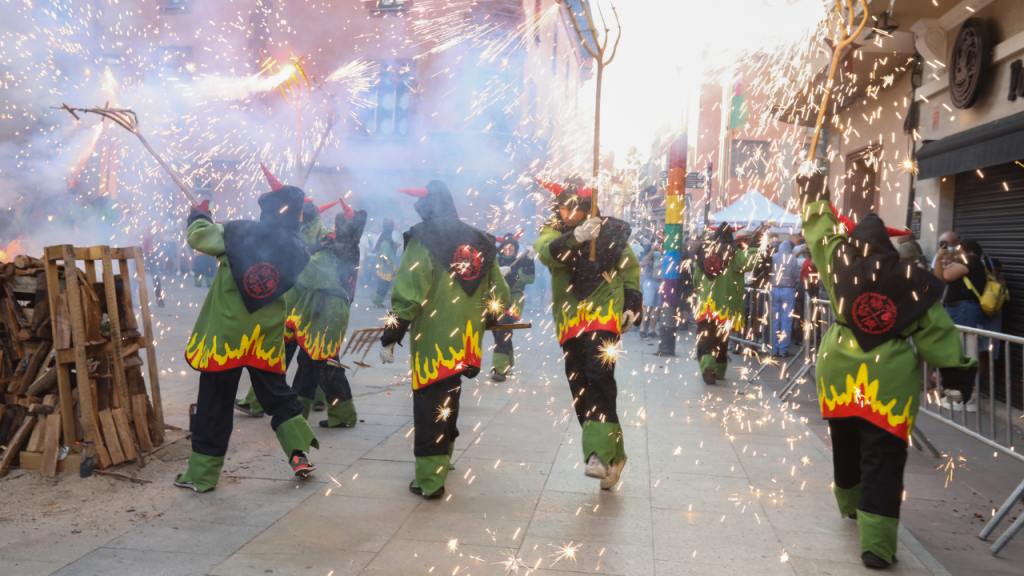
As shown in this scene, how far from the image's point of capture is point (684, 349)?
11.1 meters

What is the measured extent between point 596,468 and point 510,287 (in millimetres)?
5267

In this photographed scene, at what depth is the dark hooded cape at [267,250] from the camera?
4.08 meters

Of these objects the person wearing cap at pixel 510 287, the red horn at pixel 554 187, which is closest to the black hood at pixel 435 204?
the red horn at pixel 554 187

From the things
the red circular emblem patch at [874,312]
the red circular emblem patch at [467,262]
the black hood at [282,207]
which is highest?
the black hood at [282,207]

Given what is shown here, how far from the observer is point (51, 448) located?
13.5ft

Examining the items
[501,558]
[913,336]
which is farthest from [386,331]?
[913,336]

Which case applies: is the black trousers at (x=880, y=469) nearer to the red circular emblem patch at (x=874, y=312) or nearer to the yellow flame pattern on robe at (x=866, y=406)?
the yellow flame pattern on robe at (x=866, y=406)

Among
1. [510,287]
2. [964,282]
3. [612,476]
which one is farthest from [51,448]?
[964,282]

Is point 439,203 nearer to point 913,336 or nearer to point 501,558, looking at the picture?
point 501,558

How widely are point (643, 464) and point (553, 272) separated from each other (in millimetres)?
1417

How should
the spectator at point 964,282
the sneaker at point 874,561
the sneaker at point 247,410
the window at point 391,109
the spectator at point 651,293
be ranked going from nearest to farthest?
1. the sneaker at point 874,561
2. the sneaker at point 247,410
3. the spectator at point 964,282
4. the spectator at point 651,293
5. the window at point 391,109

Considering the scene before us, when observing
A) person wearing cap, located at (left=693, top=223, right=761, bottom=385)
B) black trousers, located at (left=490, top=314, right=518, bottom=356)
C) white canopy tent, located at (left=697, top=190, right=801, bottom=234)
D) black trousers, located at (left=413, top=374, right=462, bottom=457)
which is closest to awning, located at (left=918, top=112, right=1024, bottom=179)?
person wearing cap, located at (left=693, top=223, right=761, bottom=385)

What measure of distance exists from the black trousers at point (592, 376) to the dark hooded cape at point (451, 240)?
0.69 metres

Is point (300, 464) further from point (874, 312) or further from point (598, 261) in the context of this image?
point (874, 312)
